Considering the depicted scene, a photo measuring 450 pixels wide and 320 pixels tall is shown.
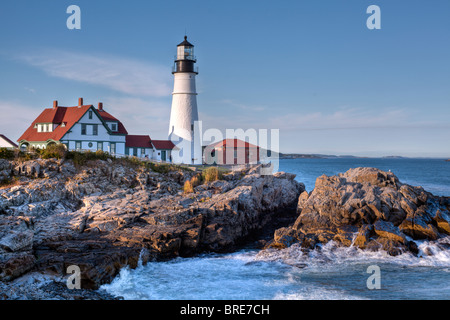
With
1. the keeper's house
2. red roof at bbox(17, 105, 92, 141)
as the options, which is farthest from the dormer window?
red roof at bbox(17, 105, 92, 141)

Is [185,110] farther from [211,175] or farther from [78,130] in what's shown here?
[211,175]

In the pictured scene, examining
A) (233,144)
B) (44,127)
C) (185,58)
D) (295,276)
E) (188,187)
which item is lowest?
(295,276)

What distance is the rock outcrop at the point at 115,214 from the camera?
12727 millimetres

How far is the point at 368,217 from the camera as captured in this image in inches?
688

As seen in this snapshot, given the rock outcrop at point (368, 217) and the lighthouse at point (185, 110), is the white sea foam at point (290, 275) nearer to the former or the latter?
the rock outcrop at point (368, 217)

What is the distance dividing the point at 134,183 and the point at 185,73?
634 inches

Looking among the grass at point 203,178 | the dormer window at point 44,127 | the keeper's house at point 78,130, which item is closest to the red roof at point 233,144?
the keeper's house at point 78,130

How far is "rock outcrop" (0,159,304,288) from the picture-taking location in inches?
501

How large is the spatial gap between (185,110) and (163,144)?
175 inches

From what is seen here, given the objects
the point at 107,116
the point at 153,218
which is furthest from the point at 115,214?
the point at 107,116

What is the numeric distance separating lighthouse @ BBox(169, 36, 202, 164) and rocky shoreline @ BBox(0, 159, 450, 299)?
13.2 m

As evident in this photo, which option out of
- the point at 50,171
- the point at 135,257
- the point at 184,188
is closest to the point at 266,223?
the point at 184,188

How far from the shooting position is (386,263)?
14.5m
